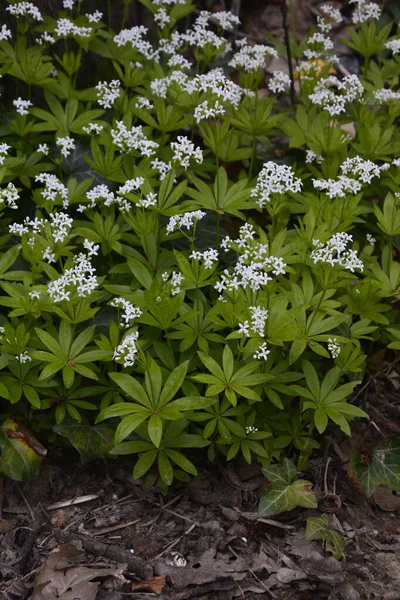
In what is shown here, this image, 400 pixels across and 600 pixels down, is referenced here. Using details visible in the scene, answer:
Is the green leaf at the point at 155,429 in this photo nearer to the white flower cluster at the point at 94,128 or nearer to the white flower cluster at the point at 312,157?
the white flower cluster at the point at 94,128

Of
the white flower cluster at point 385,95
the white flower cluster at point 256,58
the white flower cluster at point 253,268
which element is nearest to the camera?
the white flower cluster at point 253,268

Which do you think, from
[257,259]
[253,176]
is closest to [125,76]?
[253,176]

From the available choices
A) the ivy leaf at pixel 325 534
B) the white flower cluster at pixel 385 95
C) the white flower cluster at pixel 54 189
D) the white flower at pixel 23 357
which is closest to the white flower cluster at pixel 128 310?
the white flower at pixel 23 357

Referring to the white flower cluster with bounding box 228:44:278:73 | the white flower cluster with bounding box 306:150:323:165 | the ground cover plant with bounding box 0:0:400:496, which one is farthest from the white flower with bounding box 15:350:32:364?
the white flower cluster with bounding box 228:44:278:73

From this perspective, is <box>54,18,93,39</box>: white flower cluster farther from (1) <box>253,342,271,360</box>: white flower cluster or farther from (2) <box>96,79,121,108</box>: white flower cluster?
(1) <box>253,342,271,360</box>: white flower cluster

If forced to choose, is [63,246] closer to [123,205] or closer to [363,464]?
[123,205]

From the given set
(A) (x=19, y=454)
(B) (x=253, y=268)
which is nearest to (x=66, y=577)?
(A) (x=19, y=454)
